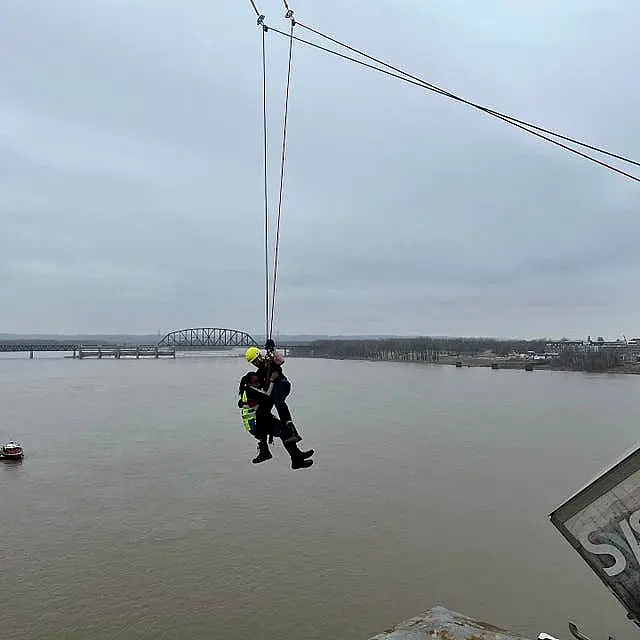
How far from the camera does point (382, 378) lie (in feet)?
155

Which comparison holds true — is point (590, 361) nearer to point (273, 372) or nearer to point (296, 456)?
point (296, 456)

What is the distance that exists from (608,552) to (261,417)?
2585 millimetres

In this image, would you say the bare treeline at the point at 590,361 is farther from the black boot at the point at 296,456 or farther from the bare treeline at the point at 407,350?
the black boot at the point at 296,456

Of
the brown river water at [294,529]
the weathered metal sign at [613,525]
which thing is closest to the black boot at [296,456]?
the weathered metal sign at [613,525]

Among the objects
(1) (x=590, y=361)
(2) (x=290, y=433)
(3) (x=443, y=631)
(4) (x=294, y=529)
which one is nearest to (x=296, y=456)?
(2) (x=290, y=433)

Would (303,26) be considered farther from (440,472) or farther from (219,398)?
(219,398)

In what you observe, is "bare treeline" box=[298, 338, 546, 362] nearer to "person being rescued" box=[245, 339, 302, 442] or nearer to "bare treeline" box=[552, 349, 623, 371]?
"bare treeline" box=[552, 349, 623, 371]

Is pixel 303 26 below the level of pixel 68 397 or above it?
above

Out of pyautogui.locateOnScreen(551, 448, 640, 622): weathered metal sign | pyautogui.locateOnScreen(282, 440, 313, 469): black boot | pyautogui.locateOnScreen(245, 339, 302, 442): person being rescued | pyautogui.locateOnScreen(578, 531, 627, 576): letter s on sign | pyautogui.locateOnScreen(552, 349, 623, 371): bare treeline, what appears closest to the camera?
pyautogui.locateOnScreen(551, 448, 640, 622): weathered metal sign

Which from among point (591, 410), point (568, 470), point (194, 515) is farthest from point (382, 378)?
point (194, 515)

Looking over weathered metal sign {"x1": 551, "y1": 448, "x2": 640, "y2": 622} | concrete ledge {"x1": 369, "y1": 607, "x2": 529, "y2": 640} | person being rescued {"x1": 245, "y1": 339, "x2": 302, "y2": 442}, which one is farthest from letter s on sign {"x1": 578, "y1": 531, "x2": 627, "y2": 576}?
person being rescued {"x1": 245, "y1": 339, "x2": 302, "y2": 442}

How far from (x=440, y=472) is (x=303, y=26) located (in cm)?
1326

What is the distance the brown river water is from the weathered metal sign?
4.83 metres

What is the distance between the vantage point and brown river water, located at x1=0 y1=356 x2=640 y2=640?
338 inches
